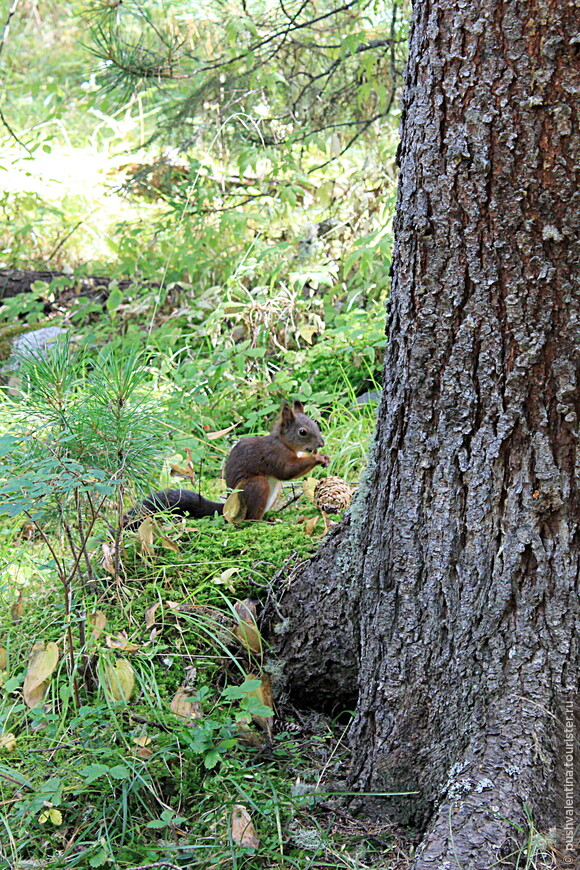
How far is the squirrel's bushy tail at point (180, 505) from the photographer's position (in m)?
2.93

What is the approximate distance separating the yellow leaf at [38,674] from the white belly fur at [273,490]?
4.11ft

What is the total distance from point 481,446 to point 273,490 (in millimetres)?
1701

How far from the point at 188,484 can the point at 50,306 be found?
9.99ft

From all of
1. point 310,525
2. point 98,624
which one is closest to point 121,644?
point 98,624

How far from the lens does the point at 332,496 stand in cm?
312

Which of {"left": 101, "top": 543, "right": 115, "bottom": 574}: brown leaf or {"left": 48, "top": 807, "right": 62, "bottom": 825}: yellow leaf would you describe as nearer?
{"left": 48, "top": 807, "right": 62, "bottom": 825}: yellow leaf

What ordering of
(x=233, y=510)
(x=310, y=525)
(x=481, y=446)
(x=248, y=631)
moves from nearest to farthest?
(x=481, y=446), (x=248, y=631), (x=310, y=525), (x=233, y=510)

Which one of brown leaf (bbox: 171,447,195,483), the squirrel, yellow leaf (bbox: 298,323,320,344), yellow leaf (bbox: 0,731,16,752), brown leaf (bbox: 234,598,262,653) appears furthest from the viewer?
yellow leaf (bbox: 298,323,320,344)

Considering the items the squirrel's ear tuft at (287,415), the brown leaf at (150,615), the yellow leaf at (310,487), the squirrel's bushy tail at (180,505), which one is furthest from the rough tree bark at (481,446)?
the squirrel's ear tuft at (287,415)

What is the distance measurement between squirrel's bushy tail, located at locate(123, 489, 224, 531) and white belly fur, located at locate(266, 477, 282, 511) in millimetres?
214

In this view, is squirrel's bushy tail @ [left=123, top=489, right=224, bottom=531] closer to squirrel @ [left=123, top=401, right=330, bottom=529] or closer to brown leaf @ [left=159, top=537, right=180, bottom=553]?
squirrel @ [left=123, top=401, right=330, bottom=529]

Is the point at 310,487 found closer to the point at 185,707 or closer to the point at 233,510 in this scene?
the point at 233,510

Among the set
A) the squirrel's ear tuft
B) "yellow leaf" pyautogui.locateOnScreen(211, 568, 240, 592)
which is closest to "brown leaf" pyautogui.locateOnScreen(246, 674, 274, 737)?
"yellow leaf" pyautogui.locateOnScreen(211, 568, 240, 592)

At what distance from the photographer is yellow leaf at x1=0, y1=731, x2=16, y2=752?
220 cm
